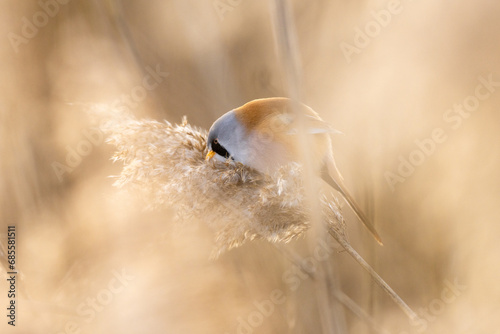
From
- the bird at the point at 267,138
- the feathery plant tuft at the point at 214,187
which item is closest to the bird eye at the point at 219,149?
the bird at the point at 267,138

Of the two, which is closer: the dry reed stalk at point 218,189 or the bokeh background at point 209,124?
the dry reed stalk at point 218,189

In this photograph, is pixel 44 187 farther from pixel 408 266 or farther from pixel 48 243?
pixel 408 266

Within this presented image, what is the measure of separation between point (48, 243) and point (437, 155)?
1.35m

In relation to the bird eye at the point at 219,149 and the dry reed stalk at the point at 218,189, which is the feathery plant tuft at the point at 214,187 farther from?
the bird eye at the point at 219,149

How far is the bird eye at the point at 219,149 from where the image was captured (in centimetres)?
121

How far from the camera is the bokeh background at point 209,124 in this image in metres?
1.16

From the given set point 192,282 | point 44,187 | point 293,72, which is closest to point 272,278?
point 192,282

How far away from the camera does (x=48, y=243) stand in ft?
4.36

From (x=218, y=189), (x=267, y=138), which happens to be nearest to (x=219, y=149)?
(x=267, y=138)

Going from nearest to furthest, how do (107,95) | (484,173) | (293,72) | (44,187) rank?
(293,72)
(484,173)
(44,187)
(107,95)

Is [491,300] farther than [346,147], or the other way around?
[346,147]

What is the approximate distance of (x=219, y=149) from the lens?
1.23 m

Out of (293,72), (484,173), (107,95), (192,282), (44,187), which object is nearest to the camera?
(293,72)

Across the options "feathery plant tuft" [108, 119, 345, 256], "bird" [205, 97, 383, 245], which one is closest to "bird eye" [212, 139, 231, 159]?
"bird" [205, 97, 383, 245]
